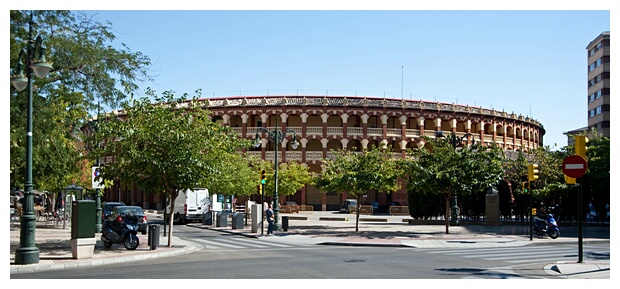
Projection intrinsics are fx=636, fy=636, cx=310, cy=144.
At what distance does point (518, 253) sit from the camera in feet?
69.0

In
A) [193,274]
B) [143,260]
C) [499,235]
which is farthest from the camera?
[499,235]

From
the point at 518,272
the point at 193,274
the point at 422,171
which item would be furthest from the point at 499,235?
the point at 193,274

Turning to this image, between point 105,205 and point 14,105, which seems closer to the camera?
point 14,105

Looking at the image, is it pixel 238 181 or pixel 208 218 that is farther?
pixel 238 181

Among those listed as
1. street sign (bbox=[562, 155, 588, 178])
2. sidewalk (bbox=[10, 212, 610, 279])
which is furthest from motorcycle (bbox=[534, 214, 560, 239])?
street sign (bbox=[562, 155, 588, 178])

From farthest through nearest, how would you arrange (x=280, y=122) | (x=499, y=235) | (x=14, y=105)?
1. (x=280, y=122)
2. (x=499, y=235)
3. (x=14, y=105)

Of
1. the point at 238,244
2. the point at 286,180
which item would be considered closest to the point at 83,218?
the point at 238,244

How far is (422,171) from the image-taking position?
30.3m

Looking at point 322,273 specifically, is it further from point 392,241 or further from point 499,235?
point 499,235

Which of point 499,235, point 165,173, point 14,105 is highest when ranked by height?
point 14,105

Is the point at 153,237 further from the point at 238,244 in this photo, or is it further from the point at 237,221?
the point at 237,221

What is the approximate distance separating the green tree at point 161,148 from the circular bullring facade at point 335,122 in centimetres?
4482

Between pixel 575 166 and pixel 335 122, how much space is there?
54.9 meters
